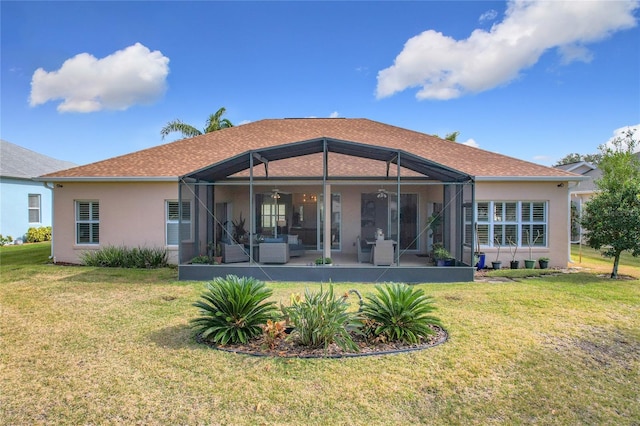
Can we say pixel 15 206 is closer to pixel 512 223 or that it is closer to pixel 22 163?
pixel 22 163

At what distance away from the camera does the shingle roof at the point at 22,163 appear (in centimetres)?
2060

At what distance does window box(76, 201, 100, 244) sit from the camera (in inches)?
527

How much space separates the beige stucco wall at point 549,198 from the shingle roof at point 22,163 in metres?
22.8

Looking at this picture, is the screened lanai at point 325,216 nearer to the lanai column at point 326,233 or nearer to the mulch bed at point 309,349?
the lanai column at point 326,233

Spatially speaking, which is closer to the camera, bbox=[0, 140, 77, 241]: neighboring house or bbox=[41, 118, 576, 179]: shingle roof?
bbox=[41, 118, 576, 179]: shingle roof

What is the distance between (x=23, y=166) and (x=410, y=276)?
24474 mm

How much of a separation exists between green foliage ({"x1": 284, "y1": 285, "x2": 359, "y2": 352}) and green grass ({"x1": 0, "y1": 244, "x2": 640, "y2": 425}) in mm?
402

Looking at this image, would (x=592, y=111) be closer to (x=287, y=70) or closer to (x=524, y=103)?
(x=524, y=103)

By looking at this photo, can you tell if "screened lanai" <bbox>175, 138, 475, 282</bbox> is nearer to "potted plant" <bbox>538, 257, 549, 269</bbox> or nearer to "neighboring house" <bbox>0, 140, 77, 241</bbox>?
"potted plant" <bbox>538, 257, 549, 269</bbox>

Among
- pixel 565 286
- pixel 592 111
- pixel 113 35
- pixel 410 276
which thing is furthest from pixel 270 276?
pixel 592 111

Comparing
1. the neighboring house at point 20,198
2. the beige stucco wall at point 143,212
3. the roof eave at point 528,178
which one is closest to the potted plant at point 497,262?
the beige stucco wall at point 143,212

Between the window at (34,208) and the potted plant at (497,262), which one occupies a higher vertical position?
the window at (34,208)

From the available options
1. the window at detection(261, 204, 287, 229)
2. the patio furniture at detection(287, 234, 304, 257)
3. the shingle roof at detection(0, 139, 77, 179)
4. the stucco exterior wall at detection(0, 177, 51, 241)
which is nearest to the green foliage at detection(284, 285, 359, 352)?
the patio furniture at detection(287, 234, 304, 257)

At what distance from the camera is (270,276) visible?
33.5 feet
